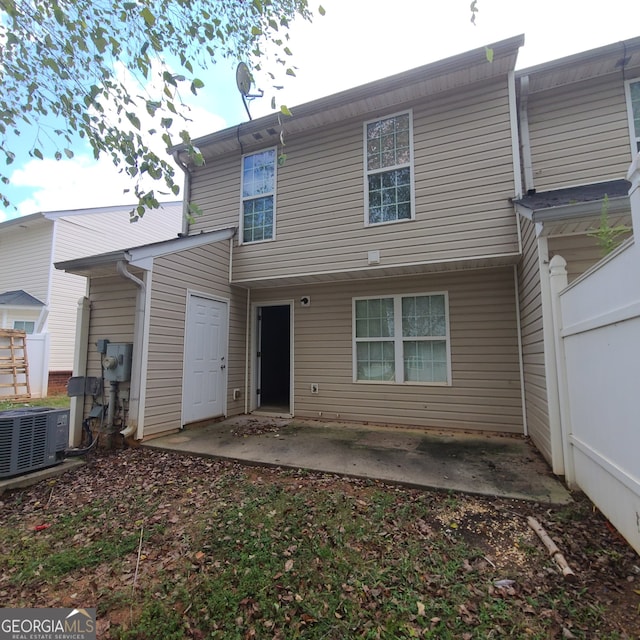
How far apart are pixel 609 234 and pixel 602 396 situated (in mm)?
1422

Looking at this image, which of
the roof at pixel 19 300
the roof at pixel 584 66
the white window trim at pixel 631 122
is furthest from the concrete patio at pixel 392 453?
the roof at pixel 19 300

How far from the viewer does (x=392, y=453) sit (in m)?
4.16

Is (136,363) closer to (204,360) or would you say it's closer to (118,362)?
(118,362)

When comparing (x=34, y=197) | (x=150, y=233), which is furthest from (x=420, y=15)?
(x=150, y=233)

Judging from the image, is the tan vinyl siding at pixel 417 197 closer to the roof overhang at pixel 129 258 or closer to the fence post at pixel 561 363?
the roof overhang at pixel 129 258

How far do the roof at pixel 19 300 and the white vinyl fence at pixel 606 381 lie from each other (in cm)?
1276

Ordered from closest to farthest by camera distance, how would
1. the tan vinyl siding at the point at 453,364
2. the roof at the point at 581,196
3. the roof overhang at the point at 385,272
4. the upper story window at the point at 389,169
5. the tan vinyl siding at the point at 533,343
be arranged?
the roof at the point at 581,196 → the tan vinyl siding at the point at 533,343 → the roof overhang at the point at 385,272 → the tan vinyl siding at the point at 453,364 → the upper story window at the point at 389,169

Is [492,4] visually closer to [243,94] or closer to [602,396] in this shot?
[243,94]

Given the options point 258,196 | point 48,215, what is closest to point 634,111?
point 258,196

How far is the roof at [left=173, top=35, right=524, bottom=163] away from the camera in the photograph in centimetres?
455

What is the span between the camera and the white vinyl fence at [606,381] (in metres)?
2.05

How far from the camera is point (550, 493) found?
294cm

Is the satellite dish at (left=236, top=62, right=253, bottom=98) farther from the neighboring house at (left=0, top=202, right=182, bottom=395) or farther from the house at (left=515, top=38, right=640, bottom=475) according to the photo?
the neighboring house at (left=0, top=202, right=182, bottom=395)

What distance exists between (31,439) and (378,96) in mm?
6441
